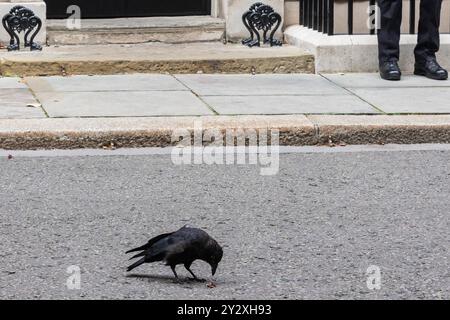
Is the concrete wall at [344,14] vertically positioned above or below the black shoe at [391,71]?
above

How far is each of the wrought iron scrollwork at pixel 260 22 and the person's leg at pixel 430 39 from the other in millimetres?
1576

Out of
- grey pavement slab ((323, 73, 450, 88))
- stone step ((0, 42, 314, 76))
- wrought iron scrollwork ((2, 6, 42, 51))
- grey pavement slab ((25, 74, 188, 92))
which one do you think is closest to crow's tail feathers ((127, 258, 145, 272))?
grey pavement slab ((25, 74, 188, 92))

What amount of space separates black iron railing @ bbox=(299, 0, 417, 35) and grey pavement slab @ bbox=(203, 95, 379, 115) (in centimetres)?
145

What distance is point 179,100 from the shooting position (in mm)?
8859

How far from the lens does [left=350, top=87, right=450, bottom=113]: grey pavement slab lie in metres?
8.58

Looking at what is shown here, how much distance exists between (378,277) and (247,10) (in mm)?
6536

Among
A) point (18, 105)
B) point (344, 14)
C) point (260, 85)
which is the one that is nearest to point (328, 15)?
point (344, 14)

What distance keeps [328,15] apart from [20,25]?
2763 mm

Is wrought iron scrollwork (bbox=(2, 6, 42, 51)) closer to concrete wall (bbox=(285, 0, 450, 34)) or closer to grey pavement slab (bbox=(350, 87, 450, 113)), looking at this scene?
concrete wall (bbox=(285, 0, 450, 34))

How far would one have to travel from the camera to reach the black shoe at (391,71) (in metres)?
9.88

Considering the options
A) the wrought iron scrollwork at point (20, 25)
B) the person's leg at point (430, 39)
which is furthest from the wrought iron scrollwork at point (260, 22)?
the wrought iron scrollwork at point (20, 25)

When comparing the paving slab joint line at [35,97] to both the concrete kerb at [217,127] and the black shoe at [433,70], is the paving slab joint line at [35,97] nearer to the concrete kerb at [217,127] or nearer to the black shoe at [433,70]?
the concrete kerb at [217,127]

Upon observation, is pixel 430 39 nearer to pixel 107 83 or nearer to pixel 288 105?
pixel 288 105

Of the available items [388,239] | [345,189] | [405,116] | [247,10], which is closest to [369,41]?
[247,10]
